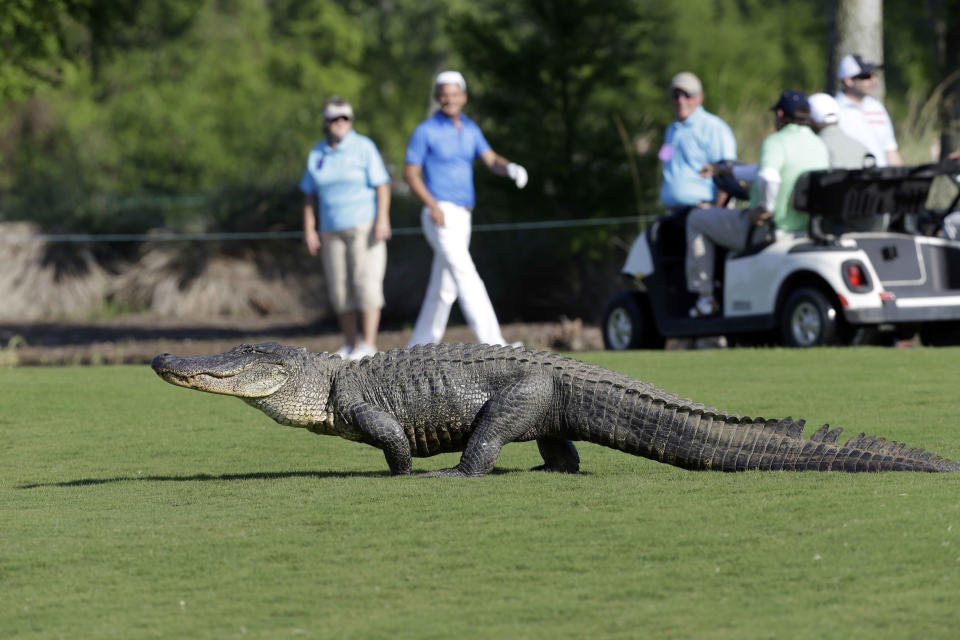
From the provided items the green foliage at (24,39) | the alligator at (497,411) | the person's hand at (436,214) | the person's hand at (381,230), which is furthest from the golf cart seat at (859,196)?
the green foliage at (24,39)

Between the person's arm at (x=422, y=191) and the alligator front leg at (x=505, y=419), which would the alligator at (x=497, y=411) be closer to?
the alligator front leg at (x=505, y=419)

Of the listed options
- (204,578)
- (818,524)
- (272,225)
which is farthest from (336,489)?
(272,225)

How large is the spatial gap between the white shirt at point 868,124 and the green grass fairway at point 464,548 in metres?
6.09

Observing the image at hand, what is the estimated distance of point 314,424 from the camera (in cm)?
670

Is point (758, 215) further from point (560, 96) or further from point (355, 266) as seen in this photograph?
point (560, 96)

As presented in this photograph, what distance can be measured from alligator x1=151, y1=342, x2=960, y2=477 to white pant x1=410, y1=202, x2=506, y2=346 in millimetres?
5202

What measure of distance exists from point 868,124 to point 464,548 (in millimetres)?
9616

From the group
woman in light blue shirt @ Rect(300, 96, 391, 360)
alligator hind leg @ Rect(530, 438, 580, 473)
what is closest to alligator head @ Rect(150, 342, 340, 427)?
alligator hind leg @ Rect(530, 438, 580, 473)

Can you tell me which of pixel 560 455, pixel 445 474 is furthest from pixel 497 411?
pixel 560 455

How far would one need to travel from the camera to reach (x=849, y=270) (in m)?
11.8

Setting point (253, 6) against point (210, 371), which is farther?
point (253, 6)

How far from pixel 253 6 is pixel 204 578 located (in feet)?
186

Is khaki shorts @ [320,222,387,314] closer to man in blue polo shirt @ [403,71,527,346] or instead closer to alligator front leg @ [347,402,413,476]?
man in blue polo shirt @ [403,71,527,346]

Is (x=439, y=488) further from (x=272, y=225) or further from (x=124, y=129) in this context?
(x=124, y=129)
